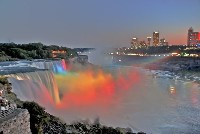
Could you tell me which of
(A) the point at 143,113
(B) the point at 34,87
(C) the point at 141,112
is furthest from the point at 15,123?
(C) the point at 141,112

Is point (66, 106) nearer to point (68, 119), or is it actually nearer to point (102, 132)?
point (68, 119)

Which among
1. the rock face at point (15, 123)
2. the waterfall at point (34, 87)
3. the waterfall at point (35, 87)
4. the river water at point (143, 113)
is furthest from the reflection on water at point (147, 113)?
the rock face at point (15, 123)

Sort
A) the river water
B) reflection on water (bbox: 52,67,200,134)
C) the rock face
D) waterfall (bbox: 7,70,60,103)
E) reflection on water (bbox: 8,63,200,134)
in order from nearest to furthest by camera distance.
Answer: the rock face, waterfall (bbox: 7,70,60,103), the river water, reflection on water (bbox: 8,63,200,134), reflection on water (bbox: 52,67,200,134)

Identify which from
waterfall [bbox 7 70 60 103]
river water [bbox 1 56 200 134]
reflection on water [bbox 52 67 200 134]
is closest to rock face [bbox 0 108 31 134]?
waterfall [bbox 7 70 60 103]

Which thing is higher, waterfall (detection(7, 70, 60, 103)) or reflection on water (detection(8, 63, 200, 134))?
waterfall (detection(7, 70, 60, 103))

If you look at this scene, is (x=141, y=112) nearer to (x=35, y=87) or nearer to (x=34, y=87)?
(x=35, y=87)

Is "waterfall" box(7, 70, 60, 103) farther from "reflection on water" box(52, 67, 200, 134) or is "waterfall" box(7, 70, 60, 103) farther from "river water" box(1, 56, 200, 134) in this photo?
"reflection on water" box(52, 67, 200, 134)

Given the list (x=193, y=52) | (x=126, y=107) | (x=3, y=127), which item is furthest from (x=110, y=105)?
(x=193, y=52)

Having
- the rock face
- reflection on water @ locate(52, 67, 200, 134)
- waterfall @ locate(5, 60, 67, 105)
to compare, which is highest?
the rock face

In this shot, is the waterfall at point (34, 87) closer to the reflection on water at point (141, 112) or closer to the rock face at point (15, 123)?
the reflection on water at point (141, 112)
